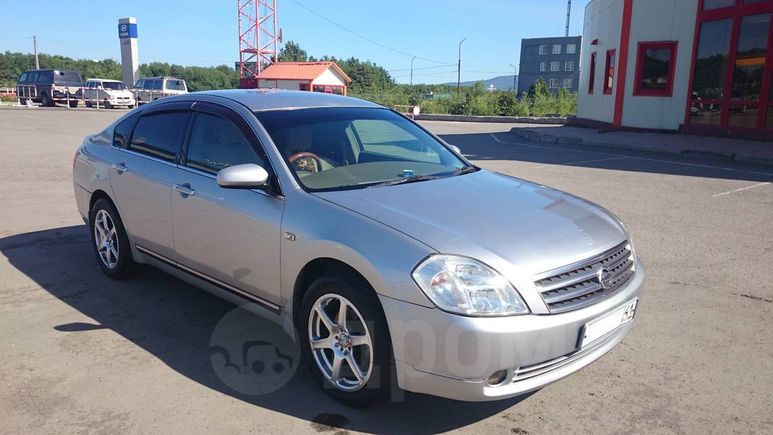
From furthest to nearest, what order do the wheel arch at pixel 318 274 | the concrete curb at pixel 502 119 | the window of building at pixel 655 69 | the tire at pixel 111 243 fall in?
the concrete curb at pixel 502 119 → the window of building at pixel 655 69 → the tire at pixel 111 243 → the wheel arch at pixel 318 274

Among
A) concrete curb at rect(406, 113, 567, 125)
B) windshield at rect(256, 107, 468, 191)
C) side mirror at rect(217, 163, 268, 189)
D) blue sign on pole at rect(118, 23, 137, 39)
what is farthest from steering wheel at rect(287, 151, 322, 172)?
blue sign on pole at rect(118, 23, 137, 39)

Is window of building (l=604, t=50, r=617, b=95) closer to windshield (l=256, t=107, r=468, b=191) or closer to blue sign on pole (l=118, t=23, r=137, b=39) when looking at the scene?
windshield (l=256, t=107, r=468, b=191)

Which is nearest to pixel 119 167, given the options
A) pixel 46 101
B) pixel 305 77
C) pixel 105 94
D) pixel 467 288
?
pixel 467 288

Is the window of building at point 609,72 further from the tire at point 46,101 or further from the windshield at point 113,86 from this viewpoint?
the tire at point 46,101

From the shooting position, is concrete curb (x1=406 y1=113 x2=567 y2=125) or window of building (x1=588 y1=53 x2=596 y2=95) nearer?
window of building (x1=588 y1=53 x2=596 y2=95)

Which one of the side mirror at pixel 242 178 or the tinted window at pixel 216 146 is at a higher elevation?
the tinted window at pixel 216 146

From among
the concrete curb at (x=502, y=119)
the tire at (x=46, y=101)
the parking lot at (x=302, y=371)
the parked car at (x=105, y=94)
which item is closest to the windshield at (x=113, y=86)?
the parked car at (x=105, y=94)

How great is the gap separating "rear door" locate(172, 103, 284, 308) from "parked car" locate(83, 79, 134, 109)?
3657 centimetres

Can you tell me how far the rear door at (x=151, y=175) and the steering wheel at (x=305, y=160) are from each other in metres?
1.08

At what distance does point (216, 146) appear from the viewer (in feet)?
13.7

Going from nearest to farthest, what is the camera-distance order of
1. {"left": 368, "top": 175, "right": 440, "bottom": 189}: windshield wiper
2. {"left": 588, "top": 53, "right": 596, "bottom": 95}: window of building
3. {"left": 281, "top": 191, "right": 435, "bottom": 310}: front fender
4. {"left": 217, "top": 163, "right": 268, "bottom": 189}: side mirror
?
1. {"left": 281, "top": 191, "right": 435, "bottom": 310}: front fender
2. {"left": 217, "top": 163, "right": 268, "bottom": 189}: side mirror
3. {"left": 368, "top": 175, "right": 440, "bottom": 189}: windshield wiper
4. {"left": 588, "top": 53, "right": 596, "bottom": 95}: window of building

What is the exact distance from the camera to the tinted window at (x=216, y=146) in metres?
3.94

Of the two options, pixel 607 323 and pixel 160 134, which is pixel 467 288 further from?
pixel 160 134

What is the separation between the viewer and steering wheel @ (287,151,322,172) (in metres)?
3.75
